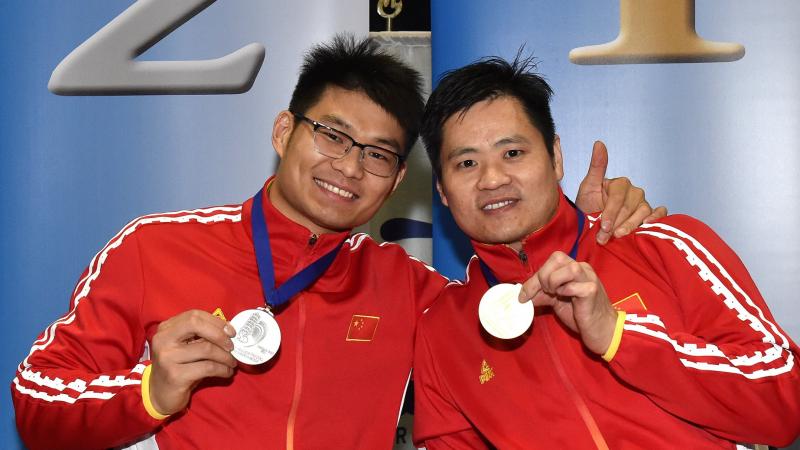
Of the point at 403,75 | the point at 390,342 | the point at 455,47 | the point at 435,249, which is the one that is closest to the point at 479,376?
the point at 390,342

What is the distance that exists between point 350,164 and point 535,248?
629 mm

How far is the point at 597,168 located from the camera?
270cm

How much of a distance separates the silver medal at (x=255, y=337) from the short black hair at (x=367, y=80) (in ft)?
2.62

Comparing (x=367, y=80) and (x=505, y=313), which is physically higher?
(x=367, y=80)

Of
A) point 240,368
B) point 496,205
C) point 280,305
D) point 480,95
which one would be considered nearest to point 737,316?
point 496,205

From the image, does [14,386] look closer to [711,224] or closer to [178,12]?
[178,12]

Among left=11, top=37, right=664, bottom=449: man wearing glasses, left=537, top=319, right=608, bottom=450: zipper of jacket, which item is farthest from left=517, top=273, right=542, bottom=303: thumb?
left=11, top=37, right=664, bottom=449: man wearing glasses

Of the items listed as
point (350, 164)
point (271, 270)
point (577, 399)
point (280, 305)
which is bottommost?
point (577, 399)

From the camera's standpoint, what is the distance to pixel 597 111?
288 centimetres

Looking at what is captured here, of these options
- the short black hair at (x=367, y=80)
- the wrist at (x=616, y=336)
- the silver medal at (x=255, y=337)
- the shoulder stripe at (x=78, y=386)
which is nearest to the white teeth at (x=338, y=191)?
the short black hair at (x=367, y=80)

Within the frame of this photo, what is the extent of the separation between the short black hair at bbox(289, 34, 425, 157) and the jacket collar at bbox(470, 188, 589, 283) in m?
0.49

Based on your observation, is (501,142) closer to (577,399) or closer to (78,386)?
(577,399)

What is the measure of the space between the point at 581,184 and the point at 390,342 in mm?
875

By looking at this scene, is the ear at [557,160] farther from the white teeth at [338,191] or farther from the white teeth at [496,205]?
the white teeth at [338,191]
